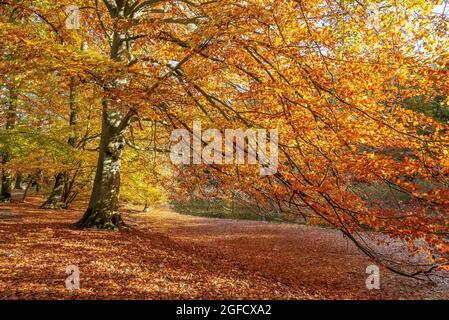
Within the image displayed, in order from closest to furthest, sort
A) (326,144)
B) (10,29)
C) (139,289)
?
1. (139,289)
2. (10,29)
3. (326,144)

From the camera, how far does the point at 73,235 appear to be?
9172 mm

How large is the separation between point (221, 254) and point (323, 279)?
373 cm

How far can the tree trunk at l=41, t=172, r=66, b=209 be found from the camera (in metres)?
16.8

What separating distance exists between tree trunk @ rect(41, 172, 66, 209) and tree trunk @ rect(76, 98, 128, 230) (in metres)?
7.69

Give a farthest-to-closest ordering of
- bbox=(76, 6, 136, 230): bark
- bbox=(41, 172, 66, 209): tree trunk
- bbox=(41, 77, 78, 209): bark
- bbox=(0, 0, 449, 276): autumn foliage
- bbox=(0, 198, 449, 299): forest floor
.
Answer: bbox=(41, 172, 66, 209): tree trunk, bbox=(41, 77, 78, 209): bark, bbox=(76, 6, 136, 230): bark, bbox=(0, 0, 449, 276): autumn foliage, bbox=(0, 198, 449, 299): forest floor

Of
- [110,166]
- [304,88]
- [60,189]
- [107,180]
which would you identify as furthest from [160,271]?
[60,189]

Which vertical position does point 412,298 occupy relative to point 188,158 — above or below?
below

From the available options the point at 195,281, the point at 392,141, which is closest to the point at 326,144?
the point at 392,141

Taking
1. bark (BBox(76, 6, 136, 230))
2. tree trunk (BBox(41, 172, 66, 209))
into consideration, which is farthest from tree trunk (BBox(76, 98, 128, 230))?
tree trunk (BBox(41, 172, 66, 209))

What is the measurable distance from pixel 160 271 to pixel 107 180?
4342 millimetres

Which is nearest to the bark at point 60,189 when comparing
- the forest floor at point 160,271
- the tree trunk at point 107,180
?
the forest floor at point 160,271

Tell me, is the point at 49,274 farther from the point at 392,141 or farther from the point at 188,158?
the point at 392,141

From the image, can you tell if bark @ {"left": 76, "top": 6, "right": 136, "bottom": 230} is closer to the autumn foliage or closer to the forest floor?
the autumn foliage

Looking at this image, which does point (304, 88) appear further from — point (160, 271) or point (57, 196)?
point (57, 196)
